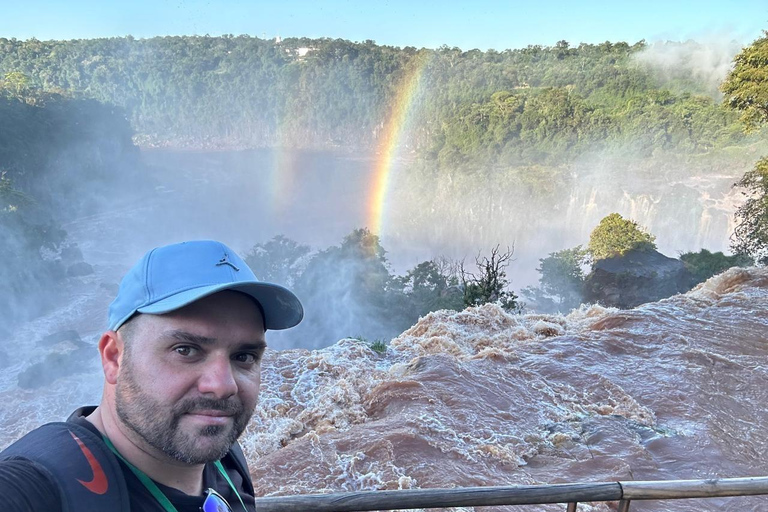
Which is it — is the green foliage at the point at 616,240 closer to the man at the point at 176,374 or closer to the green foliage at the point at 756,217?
the green foliage at the point at 756,217

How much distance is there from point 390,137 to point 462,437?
61715mm

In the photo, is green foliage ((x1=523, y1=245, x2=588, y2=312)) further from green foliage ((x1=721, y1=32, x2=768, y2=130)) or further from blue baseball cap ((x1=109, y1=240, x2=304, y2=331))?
blue baseball cap ((x1=109, y1=240, x2=304, y2=331))

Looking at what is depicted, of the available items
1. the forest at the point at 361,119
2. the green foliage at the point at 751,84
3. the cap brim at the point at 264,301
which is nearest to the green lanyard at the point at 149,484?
the cap brim at the point at 264,301

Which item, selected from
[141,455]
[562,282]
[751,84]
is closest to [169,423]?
[141,455]

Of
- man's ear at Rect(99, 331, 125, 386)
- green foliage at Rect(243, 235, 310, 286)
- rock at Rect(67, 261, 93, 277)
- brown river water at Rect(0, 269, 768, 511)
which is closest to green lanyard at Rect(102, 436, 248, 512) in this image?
man's ear at Rect(99, 331, 125, 386)

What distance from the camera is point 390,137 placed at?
64.6 m

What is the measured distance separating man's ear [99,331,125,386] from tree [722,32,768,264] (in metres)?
17.3

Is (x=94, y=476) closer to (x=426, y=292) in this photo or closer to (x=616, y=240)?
(x=426, y=292)

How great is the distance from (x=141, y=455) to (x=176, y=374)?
15cm

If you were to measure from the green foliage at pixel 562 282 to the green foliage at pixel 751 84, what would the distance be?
7.38 metres

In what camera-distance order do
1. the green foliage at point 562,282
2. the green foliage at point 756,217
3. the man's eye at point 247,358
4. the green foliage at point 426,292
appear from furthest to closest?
the green foliage at point 562,282 → the green foliage at point 426,292 → the green foliage at point 756,217 → the man's eye at point 247,358

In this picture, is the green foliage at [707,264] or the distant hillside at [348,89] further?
the distant hillside at [348,89]

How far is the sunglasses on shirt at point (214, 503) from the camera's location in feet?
3.12

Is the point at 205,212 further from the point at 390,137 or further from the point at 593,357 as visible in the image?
the point at 593,357
